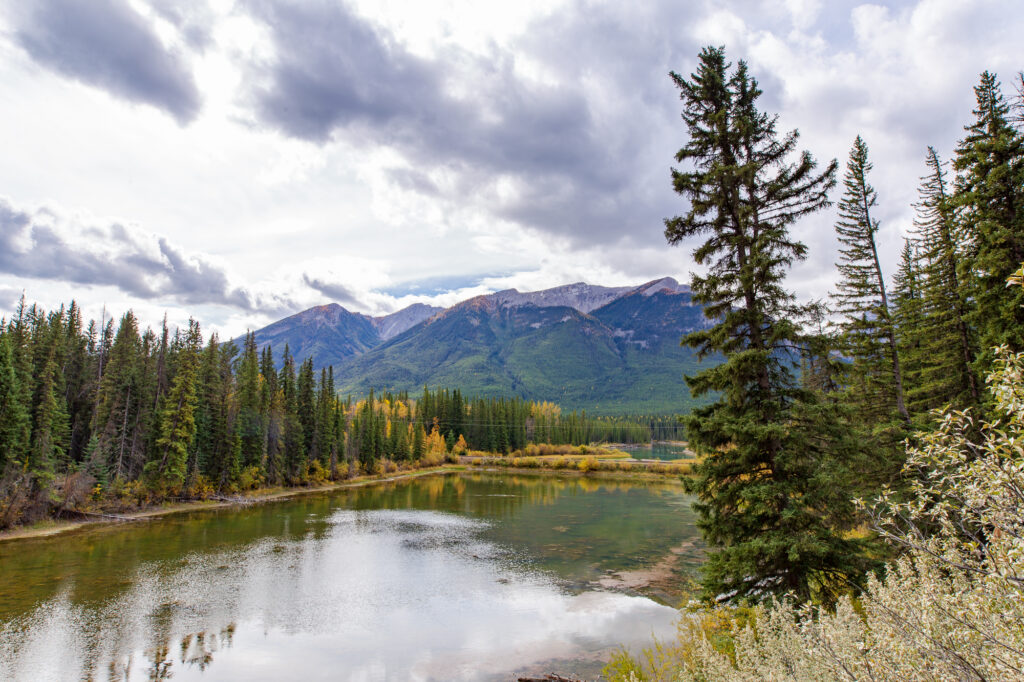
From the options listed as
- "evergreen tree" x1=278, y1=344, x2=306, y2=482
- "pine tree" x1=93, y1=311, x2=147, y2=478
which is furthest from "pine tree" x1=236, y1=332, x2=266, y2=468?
"pine tree" x1=93, y1=311, x2=147, y2=478

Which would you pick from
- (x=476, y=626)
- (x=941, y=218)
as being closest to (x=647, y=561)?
(x=476, y=626)

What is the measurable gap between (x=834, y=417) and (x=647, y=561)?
23163 millimetres

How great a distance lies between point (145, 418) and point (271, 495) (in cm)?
1791

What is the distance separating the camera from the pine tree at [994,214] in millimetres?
16031

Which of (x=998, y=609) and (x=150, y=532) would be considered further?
(x=150, y=532)

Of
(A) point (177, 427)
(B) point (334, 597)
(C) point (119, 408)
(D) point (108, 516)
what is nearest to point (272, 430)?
(A) point (177, 427)

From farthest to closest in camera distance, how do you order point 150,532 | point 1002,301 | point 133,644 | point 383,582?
point 150,532, point 383,582, point 133,644, point 1002,301

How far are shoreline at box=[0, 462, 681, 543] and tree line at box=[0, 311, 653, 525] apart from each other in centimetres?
153

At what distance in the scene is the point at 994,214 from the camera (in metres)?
16.8

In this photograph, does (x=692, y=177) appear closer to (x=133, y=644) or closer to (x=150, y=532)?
(x=133, y=644)

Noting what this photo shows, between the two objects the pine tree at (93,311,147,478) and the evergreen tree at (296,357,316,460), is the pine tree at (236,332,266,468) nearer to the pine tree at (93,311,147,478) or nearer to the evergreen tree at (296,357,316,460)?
the pine tree at (93,311,147,478)

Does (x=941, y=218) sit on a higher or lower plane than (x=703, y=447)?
higher

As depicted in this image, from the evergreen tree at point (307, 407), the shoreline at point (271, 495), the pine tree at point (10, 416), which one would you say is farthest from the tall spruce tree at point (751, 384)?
the evergreen tree at point (307, 407)

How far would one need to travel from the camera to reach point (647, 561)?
32.0m
